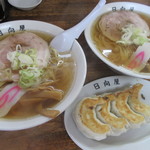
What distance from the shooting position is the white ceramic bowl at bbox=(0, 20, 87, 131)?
859mm

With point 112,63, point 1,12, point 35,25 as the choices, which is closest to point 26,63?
point 35,25

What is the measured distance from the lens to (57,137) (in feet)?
3.32

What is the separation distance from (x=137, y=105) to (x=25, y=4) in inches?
42.3

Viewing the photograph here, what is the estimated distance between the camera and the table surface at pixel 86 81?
98cm

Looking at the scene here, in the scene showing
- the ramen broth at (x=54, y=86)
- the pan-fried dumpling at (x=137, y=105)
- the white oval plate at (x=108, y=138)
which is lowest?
the white oval plate at (x=108, y=138)

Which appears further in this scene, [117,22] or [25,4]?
[25,4]

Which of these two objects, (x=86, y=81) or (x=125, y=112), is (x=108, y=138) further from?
(x=86, y=81)

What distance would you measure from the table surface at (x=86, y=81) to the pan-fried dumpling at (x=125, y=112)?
0.23 m

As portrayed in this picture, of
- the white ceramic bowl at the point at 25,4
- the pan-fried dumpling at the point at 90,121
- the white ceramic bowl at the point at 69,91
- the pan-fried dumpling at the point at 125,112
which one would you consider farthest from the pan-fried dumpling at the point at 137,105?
the white ceramic bowl at the point at 25,4

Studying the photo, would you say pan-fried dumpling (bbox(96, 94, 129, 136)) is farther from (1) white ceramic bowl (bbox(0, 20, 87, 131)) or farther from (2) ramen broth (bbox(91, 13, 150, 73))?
(2) ramen broth (bbox(91, 13, 150, 73))

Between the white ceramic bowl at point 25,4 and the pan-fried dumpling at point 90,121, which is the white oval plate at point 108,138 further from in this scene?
the white ceramic bowl at point 25,4

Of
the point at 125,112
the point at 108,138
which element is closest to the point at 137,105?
the point at 125,112

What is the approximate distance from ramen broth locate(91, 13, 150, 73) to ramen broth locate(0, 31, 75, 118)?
0.23 meters

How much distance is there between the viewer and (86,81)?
1.22m
